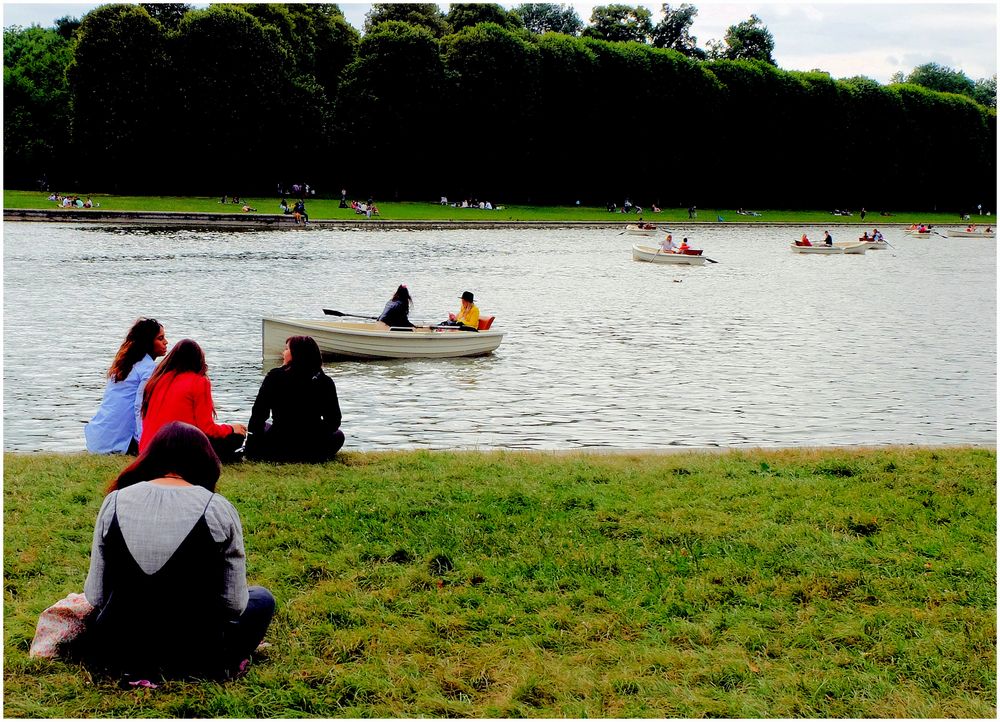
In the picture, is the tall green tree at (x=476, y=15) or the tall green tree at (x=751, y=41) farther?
the tall green tree at (x=751, y=41)

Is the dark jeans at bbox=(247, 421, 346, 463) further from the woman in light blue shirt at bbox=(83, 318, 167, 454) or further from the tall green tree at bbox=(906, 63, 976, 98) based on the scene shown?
the tall green tree at bbox=(906, 63, 976, 98)

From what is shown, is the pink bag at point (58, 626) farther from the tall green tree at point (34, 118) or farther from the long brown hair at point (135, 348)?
the tall green tree at point (34, 118)

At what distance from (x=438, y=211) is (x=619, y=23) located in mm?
51874

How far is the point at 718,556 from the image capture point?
7.41m

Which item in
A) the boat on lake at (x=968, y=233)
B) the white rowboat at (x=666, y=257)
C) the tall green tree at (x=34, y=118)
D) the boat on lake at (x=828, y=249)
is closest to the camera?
the white rowboat at (x=666, y=257)

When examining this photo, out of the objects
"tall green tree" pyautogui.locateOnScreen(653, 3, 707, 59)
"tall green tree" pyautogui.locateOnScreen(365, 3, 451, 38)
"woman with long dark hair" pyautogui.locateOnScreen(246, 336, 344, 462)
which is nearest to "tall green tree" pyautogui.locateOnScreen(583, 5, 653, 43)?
"tall green tree" pyautogui.locateOnScreen(653, 3, 707, 59)

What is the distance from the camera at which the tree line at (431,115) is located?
2813 inches

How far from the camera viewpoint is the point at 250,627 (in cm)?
557

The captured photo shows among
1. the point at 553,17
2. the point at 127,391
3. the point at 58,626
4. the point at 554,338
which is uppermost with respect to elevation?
the point at 553,17

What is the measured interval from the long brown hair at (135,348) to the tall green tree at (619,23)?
107 metres

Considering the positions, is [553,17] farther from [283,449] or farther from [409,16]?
[283,449]

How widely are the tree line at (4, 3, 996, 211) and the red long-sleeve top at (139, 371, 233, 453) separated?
6602 cm

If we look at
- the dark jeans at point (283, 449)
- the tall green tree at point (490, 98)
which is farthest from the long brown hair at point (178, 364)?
the tall green tree at point (490, 98)

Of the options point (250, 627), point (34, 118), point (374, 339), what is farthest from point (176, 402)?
point (34, 118)
